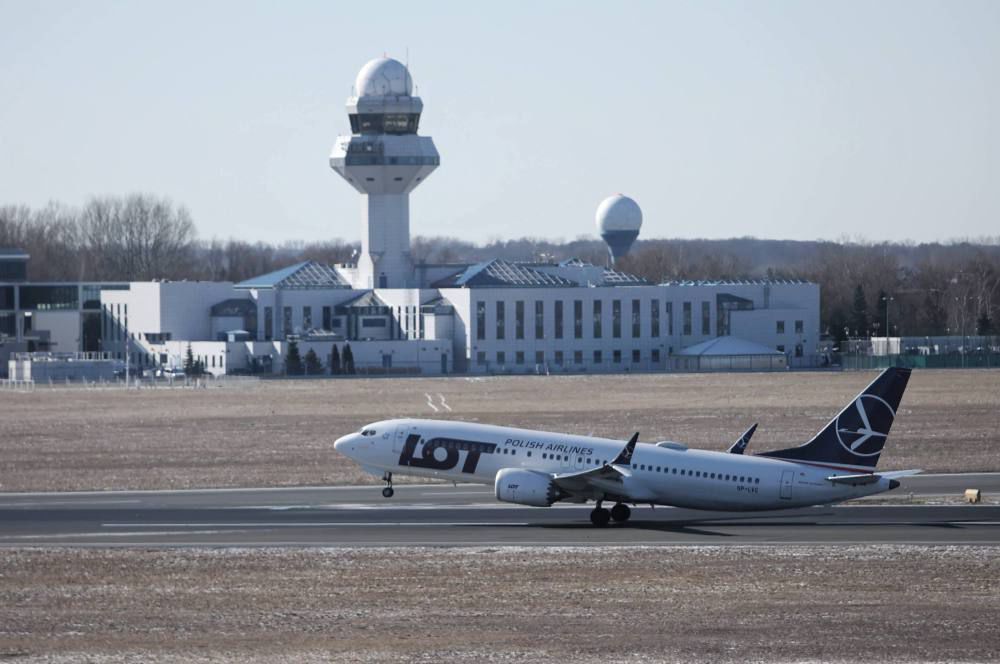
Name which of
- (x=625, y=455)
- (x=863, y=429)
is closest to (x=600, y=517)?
(x=625, y=455)

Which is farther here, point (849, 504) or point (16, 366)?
point (16, 366)

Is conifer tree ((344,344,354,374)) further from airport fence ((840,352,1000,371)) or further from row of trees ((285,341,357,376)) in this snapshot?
airport fence ((840,352,1000,371))

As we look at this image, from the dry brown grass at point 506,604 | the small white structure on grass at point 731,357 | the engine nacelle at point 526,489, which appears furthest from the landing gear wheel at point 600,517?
the small white structure on grass at point 731,357

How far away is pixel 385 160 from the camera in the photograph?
191m

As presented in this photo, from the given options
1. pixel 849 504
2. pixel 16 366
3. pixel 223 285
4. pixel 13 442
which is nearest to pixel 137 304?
pixel 223 285

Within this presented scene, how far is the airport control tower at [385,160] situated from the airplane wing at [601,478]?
139 metres

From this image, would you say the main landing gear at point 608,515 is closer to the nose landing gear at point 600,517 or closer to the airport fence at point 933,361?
the nose landing gear at point 600,517

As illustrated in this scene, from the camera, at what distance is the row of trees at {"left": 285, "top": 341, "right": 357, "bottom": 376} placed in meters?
169

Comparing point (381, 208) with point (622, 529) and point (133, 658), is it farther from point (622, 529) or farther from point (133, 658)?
point (133, 658)

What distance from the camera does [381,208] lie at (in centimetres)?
19562

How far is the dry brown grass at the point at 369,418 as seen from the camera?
7575 centimetres

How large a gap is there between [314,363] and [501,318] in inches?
813

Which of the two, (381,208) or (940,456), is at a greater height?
(381,208)

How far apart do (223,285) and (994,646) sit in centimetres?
15974
